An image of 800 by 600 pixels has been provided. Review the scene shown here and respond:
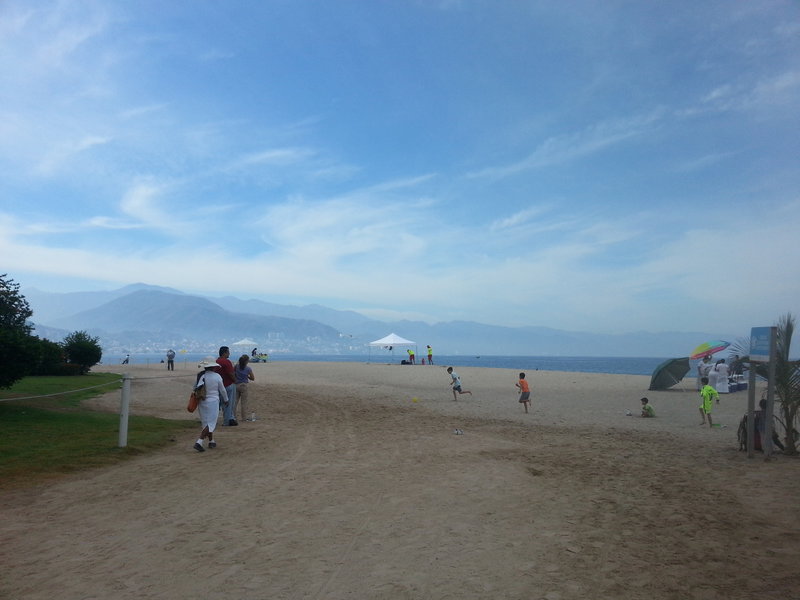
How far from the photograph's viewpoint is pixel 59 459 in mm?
8883

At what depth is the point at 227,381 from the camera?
492 inches

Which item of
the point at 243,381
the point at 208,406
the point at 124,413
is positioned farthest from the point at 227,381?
the point at 124,413

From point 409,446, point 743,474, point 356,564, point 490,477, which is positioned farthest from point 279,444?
point 743,474

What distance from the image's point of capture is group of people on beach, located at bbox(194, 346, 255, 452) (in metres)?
10.2

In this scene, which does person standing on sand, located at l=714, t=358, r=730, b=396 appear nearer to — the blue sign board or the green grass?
the blue sign board

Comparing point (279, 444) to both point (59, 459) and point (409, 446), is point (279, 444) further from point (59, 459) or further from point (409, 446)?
point (59, 459)

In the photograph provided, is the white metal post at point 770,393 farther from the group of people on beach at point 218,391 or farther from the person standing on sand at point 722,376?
the person standing on sand at point 722,376

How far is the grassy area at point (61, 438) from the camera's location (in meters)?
8.43

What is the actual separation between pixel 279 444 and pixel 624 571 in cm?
759

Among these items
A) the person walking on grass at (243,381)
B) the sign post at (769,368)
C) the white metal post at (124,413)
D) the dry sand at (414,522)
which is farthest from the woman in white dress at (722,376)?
the white metal post at (124,413)

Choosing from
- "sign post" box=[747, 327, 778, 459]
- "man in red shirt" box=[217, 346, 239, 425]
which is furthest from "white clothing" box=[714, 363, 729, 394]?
"man in red shirt" box=[217, 346, 239, 425]

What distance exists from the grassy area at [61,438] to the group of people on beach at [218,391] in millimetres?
1019

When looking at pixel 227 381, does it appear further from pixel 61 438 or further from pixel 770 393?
pixel 770 393

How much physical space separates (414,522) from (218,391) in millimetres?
5492
